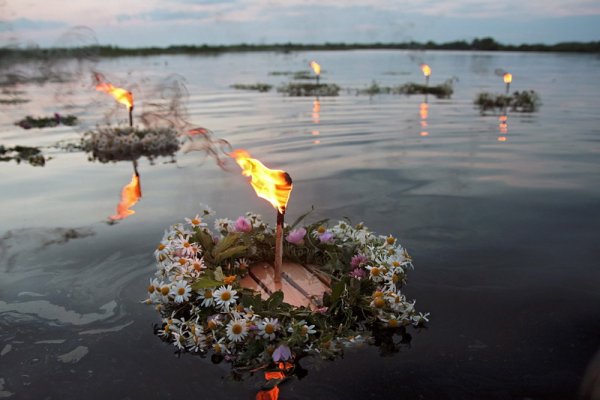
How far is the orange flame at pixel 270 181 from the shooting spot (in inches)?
192

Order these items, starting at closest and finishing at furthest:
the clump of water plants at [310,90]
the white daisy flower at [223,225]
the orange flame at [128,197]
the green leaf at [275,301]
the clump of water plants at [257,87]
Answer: the green leaf at [275,301] < the white daisy flower at [223,225] < the orange flame at [128,197] < the clump of water plants at [310,90] < the clump of water plants at [257,87]

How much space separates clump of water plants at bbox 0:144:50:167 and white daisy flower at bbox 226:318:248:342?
11.7 m

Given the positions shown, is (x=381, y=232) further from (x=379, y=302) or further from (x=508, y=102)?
(x=508, y=102)

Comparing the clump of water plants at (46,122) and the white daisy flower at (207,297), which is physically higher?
the clump of water plants at (46,122)

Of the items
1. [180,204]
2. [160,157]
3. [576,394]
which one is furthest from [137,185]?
[576,394]

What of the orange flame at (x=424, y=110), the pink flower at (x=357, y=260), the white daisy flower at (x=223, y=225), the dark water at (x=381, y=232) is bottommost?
the dark water at (x=381, y=232)

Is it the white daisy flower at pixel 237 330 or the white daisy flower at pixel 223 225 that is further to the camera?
the white daisy flower at pixel 223 225

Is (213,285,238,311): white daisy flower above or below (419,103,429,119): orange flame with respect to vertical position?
below

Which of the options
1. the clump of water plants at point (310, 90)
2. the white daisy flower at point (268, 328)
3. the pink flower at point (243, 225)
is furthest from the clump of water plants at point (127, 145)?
the clump of water plants at point (310, 90)

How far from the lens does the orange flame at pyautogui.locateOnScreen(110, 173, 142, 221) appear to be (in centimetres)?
940

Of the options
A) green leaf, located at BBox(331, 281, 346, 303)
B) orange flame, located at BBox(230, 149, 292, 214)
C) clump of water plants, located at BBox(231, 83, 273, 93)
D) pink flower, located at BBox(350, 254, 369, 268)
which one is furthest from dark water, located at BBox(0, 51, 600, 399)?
clump of water plants, located at BBox(231, 83, 273, 93)

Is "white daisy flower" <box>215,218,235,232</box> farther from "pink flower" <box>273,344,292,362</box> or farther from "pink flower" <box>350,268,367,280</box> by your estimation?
"pink flower" <box>273,344,292,362</box>

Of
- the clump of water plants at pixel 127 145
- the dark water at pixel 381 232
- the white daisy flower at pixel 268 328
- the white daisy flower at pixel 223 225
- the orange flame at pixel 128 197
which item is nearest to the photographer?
the white daisy flower at pixel 268 328

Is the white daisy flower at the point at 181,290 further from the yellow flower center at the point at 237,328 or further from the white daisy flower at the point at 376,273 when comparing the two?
the white daisy flower at the point at 376,273
